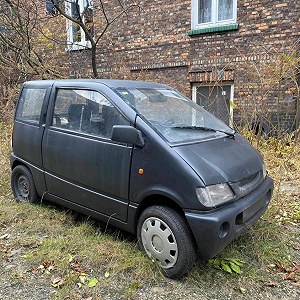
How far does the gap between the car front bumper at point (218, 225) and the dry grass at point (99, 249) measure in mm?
444

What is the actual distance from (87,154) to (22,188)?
1.84 metres

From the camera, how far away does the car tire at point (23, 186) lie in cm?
444

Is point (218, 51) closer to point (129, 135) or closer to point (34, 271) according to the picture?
point (129, 135)

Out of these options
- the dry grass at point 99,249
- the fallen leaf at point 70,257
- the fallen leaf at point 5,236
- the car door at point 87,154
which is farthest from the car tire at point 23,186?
the fallen leaf at point 70,257

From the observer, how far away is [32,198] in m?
4.46

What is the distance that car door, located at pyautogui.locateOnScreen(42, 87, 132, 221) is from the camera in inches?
127

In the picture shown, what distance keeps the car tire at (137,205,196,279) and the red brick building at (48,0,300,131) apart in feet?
15.1

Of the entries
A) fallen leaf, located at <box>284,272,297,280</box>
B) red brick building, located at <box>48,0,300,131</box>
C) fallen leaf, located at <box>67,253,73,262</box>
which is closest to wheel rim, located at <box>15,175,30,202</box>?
fallen leaf, located at <box>67,253,73,262</box>

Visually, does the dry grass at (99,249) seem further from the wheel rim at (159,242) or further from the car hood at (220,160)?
the car hood at (220,160)

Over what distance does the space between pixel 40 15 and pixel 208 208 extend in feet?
35.6

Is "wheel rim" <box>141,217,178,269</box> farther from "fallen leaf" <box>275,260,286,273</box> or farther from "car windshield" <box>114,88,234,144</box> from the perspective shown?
"fallen leaf" <box>275,260,286,273</box>

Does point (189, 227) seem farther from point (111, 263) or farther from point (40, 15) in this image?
point (40, 15)

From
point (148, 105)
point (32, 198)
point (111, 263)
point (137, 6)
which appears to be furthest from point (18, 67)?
point (111, 263)

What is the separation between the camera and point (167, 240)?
2.88 metres
